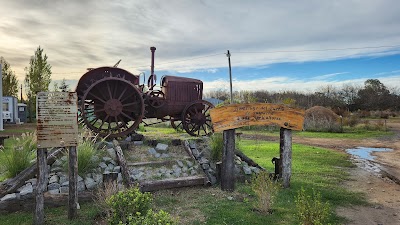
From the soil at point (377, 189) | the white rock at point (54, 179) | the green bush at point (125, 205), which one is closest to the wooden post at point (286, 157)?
the soil at point (377, 189)

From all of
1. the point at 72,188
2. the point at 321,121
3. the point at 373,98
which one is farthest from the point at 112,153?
the point at 373,98

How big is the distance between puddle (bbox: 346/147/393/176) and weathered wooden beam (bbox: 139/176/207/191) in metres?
5.61

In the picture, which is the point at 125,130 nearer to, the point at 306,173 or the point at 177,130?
the point at 177,130

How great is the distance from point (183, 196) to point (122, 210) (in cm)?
231

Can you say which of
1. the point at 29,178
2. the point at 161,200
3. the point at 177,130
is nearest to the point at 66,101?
the point at 29,178

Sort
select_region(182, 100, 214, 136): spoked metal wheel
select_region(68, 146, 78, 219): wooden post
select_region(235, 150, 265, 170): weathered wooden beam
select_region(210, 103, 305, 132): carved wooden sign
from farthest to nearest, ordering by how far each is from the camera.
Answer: select_region(182, 100, 214, 136): spoked metal wheel → select_region(235, 150, 265, 170): weathered wooden beam → select_region(210, 103, 305, 132): carved wooden sign → select_region(68, 146, 78, 219): wooden post

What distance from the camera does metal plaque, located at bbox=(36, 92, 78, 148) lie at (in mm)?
4844

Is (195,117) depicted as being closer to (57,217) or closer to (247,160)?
(247,160)

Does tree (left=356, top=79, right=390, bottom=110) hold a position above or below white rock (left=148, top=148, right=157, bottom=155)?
above

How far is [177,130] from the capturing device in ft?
35.7

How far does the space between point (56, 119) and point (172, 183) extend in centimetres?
274

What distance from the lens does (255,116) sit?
675 centimetres

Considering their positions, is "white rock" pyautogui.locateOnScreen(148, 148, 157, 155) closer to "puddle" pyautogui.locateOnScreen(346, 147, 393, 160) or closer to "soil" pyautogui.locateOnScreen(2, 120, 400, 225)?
"soil" pyautogui.locateOnScreen(2, 120, 400, 225)

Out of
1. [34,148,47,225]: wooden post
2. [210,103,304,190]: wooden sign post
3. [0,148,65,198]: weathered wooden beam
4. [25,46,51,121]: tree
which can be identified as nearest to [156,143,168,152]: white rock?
[210,103,304,190]: wooden sign post
